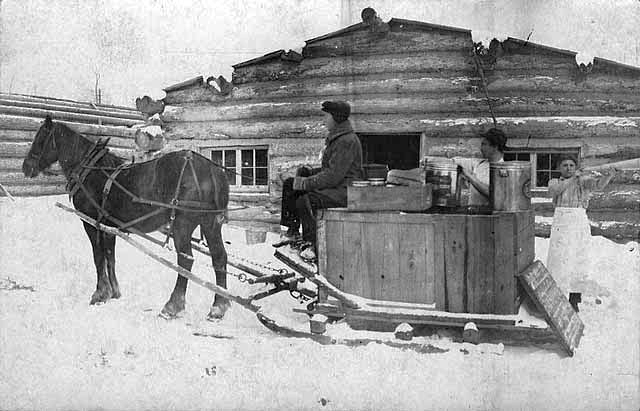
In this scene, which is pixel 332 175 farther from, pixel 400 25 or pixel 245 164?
pixel 400 25

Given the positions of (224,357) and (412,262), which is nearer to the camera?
(412,262)

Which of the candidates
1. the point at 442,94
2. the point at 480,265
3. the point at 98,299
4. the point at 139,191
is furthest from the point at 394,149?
the point at 98,299

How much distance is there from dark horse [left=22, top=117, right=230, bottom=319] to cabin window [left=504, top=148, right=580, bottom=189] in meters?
2.73

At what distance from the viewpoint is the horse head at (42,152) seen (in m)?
4.10

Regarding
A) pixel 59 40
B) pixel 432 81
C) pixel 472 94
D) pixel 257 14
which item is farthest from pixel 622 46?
pixel 59 40

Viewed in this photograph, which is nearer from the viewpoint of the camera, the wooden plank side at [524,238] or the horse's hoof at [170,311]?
the wooden plank side at [524,238]

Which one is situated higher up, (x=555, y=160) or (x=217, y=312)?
(x=555, y=160)

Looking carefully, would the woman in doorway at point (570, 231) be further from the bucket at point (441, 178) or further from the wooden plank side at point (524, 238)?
the bucket at point (441, 178)

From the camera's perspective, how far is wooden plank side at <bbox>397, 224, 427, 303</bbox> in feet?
11.0

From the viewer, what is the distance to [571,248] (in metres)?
3.96

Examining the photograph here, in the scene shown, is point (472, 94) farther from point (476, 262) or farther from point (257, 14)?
point (257, 14)

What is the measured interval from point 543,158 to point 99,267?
4.06 metres

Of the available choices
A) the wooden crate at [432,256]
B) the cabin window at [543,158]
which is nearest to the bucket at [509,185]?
the wooden crate at [432,256]

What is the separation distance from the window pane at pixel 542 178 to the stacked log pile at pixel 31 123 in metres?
3.79
